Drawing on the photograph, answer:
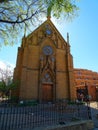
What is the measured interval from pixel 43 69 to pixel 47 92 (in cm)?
426

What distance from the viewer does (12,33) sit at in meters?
11.0

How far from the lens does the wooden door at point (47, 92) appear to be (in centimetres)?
2236

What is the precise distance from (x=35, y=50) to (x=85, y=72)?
165 ft

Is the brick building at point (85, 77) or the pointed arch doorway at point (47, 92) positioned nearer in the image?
the pointed arch doorway at point (47, 92)

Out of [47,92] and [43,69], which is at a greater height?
[43,69]

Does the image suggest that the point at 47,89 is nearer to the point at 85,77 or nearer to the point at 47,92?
the point at 47,92

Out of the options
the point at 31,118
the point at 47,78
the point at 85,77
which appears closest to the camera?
the point at 31,118

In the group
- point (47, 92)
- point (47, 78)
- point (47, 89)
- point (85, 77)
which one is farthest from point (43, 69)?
point (85, 77)

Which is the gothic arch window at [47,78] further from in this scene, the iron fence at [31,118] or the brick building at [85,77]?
the brick building at [85,77]

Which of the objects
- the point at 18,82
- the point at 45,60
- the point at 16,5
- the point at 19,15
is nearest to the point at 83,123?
the point at 19,15

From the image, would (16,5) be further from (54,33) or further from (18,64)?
(54,33)

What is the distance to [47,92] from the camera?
23.0 metres

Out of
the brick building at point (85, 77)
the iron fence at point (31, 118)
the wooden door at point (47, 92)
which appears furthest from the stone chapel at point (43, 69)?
the brick building at point (85, 77)

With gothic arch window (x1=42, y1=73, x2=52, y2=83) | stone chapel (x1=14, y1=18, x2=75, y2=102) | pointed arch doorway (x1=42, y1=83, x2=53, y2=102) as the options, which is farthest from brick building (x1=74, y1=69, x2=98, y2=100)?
pointed arch doorway (x1=42, y1=83, x2=53, y2=102)
